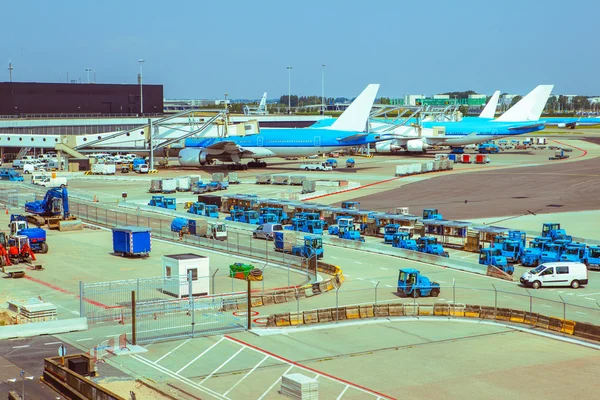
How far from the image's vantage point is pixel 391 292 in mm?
42406

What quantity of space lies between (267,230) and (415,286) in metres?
20.3

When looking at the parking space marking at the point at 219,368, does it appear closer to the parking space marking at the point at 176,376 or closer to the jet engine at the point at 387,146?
the parking space marking at the point at 176,376

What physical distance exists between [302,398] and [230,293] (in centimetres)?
1599

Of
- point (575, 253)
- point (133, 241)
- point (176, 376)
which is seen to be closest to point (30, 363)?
point (176, 376)

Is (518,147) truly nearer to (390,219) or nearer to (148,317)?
(390,219)

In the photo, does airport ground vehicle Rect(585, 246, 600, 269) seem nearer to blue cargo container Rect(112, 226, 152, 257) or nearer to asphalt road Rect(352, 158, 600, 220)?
asphalt road Rect(352, 158, 600, 220)

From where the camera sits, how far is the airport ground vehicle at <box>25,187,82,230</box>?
63909mm

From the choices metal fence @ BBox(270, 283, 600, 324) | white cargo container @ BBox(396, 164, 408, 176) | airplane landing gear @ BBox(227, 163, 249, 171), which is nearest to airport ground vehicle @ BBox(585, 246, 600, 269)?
metal fence @ BBox(270, 283, 600, 324)

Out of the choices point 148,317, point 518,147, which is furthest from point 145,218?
point 518,147

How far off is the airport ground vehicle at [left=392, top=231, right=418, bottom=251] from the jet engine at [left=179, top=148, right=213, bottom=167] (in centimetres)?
6145

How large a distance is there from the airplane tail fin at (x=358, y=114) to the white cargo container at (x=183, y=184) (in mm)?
29384

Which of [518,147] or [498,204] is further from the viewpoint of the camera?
[518,147]

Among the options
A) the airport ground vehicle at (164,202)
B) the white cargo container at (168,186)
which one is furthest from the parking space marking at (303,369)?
the white cargo container at (168,186)

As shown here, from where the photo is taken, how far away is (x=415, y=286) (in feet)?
134
